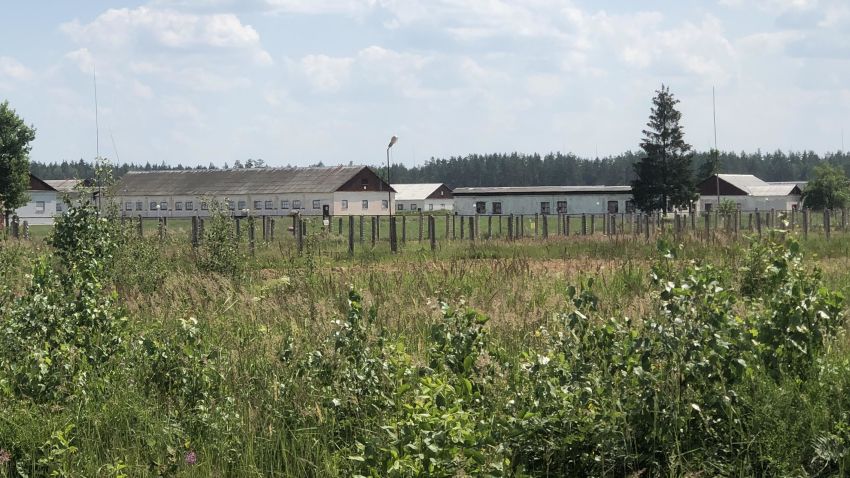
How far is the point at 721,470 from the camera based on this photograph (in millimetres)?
5617

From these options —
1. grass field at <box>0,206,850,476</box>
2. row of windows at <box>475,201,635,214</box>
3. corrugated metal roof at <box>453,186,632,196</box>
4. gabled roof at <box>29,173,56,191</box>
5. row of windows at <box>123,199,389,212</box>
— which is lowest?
grass field at <box>0,206,850,476</box>

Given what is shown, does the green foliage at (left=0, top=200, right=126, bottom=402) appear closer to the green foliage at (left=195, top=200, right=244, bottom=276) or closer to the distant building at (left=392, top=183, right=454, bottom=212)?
the green foliage at (left=195, top=200, right=244, bottom=276)

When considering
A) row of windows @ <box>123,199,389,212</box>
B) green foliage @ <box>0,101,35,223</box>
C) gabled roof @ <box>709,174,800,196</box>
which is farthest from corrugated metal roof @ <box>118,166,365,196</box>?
gabled roof @ <box>709,174,800,196</box>

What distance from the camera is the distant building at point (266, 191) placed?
287ft

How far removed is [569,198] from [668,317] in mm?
82334

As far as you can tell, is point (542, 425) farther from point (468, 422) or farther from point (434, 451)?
point (434, 451)

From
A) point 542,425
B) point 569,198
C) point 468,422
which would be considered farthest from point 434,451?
point 569,198

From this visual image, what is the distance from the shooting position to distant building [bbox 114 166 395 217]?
8744 centimetres

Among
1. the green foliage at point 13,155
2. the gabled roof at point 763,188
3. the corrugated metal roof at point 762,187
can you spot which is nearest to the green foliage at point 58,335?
the green foliage at point 13,155

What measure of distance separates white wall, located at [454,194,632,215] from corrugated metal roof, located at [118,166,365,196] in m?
11.6

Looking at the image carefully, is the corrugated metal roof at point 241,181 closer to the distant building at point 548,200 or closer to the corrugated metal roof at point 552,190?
the corrugated metal roof at point 552,190

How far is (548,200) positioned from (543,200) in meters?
0.73

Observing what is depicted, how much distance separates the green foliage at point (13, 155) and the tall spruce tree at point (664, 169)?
42055mm

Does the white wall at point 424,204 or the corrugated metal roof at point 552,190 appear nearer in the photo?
the corrugated metal roof at point 552,190
